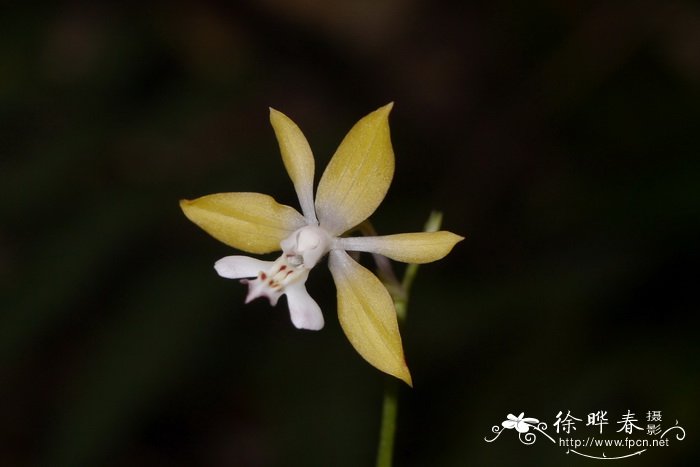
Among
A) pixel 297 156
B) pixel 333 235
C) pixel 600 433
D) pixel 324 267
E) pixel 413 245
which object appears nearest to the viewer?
pixel 413 245

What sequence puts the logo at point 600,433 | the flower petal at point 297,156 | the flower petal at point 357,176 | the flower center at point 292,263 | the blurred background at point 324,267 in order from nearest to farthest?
1. the flower petal at point 357,176
2. the flower petal at point 297,156
3. the flower center at point 292,263
4. the logo at point 600,433
5. the blurred background at point 324,267

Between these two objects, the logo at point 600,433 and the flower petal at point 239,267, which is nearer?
the flower petal at point 239,267

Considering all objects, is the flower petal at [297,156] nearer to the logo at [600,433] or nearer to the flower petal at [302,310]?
the flower petal at [302,310]

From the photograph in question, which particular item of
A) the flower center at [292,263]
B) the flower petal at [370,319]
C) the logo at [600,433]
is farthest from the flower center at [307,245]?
the logo at [600,433]

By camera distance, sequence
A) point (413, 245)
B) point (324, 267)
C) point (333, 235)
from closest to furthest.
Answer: point (413, 245), point (333, 235), point (324, 267)

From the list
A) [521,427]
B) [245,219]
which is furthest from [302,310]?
[521,427]

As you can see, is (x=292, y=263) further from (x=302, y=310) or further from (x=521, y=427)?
(x=521, y=427)

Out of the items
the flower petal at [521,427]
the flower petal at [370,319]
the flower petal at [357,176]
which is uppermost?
the flower petal at [521,427]
